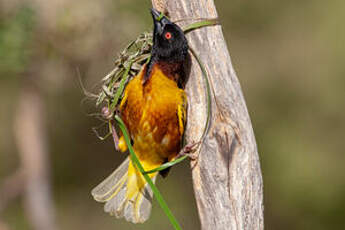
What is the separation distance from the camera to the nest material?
2441 millimetres

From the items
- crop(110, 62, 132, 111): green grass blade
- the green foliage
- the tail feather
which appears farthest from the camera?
the green foliage

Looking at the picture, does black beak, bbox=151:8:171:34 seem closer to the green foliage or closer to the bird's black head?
the bird's black head

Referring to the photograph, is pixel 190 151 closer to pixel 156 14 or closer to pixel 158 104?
pixel 158 104

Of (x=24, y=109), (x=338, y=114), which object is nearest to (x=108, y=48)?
(x=24, y=109)

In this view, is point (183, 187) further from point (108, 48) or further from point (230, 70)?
point (230, 70)

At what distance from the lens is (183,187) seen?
20.5 feet

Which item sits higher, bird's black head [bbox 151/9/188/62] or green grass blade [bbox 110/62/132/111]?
bird's black head [bbox 151/9/188/62]

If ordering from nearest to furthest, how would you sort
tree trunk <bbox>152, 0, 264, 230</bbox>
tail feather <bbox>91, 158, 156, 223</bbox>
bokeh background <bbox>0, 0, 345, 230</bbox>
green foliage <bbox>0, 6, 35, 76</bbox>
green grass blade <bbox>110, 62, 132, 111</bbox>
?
tree trunk <bbox>152, 0, 264, 230</bbox>, green grass blade <bbox>110, 62, 132, 111</bbox>, tail feather <bbox>91, 158, 156, 223</bbox>, green foliage <bbox>0, 6, 35, 76</bbox>, bokeh background <bbox>0, 0, 345, 230</bbox>

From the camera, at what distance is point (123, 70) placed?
8.16 feet

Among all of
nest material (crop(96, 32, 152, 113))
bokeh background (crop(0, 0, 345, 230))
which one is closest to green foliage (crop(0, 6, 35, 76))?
bokeh background (crop(0, 0, 345, 230))

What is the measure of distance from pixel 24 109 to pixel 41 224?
106cm

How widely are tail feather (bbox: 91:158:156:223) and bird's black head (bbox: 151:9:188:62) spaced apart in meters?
0.69

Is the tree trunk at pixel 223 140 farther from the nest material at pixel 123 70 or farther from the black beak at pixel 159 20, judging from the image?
the nest material at pixel 123 70

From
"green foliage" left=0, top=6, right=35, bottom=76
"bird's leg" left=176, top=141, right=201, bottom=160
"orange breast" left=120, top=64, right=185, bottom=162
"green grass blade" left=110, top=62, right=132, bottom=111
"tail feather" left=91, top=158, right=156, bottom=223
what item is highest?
"green foliage" left=0, top=6, right=35, bottom=76
